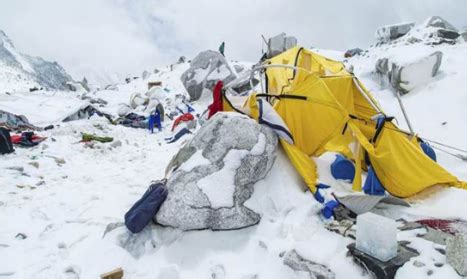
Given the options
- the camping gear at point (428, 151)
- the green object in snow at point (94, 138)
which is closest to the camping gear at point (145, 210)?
the camping gear at point (428, 151)

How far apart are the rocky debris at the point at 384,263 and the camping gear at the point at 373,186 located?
1.76m

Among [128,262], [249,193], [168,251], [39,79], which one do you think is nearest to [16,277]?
[128,262]

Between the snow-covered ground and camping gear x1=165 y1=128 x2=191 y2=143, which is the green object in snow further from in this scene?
camping gear x1=165 y1=128 x2=191 y2=143

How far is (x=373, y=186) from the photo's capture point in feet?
16.9

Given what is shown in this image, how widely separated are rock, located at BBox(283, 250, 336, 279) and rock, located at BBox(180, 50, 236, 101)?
15306mm

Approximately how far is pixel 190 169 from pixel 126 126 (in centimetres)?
987

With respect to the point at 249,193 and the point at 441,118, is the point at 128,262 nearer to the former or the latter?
the point at 249,193

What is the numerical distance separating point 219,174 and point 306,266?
1.73m

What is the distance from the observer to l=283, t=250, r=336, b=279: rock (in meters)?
3.28

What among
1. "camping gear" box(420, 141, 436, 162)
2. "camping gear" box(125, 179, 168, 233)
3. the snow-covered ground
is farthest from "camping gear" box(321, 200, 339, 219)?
"camping gear" box(420, 141, 436, 162)

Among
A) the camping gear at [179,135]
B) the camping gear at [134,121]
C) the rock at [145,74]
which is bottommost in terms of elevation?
the rock at [145,74]

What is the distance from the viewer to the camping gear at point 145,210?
4180 millimetres

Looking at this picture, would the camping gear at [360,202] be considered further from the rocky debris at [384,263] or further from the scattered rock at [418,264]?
the scattered rock at [418,264]

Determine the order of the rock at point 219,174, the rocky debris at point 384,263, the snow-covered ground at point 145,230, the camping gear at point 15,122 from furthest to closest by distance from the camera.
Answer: the camping gear at point 15,122 → the rock at point 219,174 → the snow-covered ground at point 145,230 → the rocky debris at point 384,263
